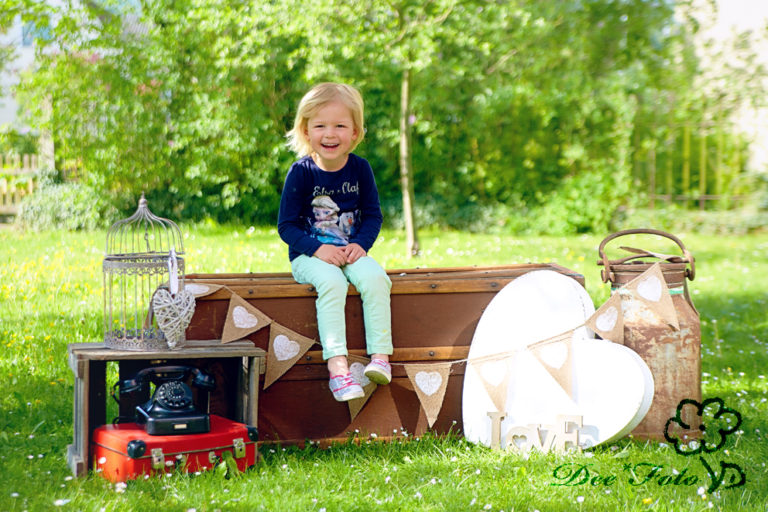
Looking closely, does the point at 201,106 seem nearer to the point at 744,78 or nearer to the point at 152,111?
the point at 152,111

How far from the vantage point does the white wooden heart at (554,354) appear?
3.38 meters

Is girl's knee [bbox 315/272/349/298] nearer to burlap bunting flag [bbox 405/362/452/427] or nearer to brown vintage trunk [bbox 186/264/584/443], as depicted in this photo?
brown vintage trunk [bbox 186/264/584/443]

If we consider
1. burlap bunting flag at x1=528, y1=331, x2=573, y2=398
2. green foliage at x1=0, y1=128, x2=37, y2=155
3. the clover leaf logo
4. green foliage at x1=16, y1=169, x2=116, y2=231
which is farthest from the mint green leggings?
green foliage at x1=0, y1=128, x2=37, y2=155

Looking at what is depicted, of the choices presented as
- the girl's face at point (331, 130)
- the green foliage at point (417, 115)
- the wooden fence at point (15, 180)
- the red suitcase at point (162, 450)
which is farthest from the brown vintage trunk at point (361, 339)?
the wooden fence at point (15, 180)

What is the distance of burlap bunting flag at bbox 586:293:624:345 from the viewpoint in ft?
11.2

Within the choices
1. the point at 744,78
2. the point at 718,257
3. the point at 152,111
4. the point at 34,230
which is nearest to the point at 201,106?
the point at 152,111

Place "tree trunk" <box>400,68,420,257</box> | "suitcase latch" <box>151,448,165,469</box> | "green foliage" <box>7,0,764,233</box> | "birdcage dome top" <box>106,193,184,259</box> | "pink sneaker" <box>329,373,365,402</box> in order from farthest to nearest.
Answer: "green foliage" <box>7,0,764,233</box> → "tree trunk" <box>400,68,420,257</box> → "pink sneaker" <box>329,373,365,402</box> → "birdcage dome top" <box>106,193,184,259</box> → "suitcase latch" <box>151,448,165,469</box>

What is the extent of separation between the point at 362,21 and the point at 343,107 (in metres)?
5.52

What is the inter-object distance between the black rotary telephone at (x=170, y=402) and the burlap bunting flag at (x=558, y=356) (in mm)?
1310

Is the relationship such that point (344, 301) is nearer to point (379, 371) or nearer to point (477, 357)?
point (379, 371)

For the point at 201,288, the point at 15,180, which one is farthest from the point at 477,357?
the point at 15,180

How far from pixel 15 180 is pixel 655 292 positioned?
12.3 m

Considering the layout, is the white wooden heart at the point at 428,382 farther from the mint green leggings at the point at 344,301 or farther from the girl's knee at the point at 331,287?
the girl's knee at the point at 331,287

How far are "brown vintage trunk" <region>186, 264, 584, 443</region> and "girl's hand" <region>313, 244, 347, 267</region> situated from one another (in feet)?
0.46
